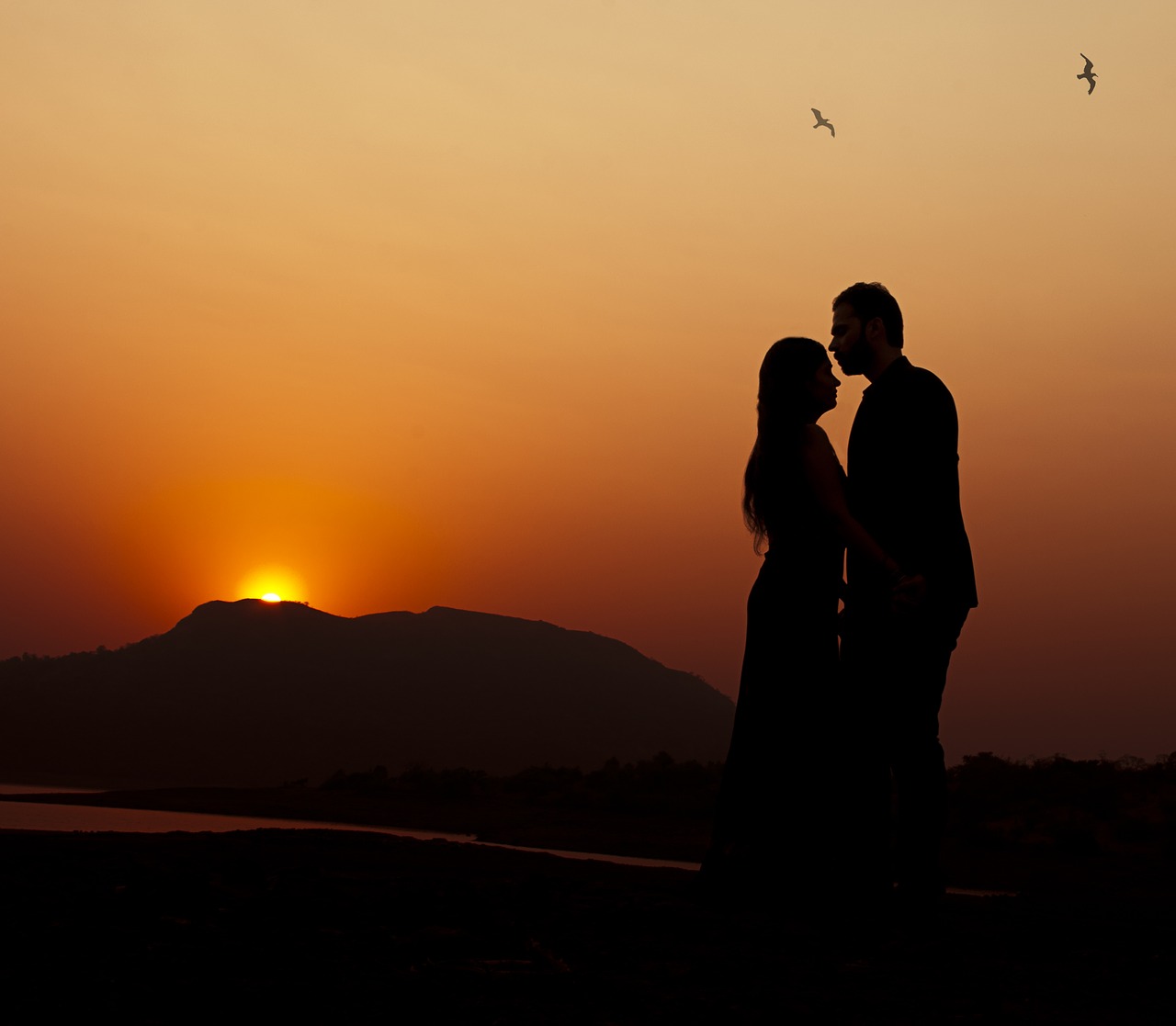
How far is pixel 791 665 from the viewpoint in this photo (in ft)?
17.8

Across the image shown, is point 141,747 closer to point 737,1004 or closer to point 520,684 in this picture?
point 520,684

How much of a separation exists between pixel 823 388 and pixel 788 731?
1.55 metres

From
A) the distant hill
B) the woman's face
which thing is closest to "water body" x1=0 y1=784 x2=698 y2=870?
the woman's face

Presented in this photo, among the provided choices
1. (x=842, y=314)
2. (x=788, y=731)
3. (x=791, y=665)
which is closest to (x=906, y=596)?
(x=791, y=665)

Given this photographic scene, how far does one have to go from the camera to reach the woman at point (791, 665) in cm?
512

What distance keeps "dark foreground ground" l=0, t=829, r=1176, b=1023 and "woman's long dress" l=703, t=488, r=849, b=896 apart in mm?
289

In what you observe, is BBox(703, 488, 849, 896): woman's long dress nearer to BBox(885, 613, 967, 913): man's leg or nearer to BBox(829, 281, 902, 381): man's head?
BBox(885, 613, 967, 913): man's leg

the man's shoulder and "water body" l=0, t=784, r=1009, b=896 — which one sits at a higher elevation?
the man's shoulder

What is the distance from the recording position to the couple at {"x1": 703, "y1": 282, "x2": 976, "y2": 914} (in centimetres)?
493

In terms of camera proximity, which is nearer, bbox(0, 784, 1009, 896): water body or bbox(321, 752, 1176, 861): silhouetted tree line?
bbox(0, 784, 1009, 896): water body

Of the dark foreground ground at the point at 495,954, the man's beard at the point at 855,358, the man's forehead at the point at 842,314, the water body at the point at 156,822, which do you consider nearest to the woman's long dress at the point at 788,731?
the dark foreground ground at the point at 495,954

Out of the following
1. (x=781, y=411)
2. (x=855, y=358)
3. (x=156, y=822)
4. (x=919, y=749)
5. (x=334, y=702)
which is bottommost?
(x=156, y=822)

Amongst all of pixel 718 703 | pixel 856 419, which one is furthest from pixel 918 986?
pixel 718 703

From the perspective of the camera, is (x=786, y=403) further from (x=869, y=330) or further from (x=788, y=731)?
(x=788, y=731)
